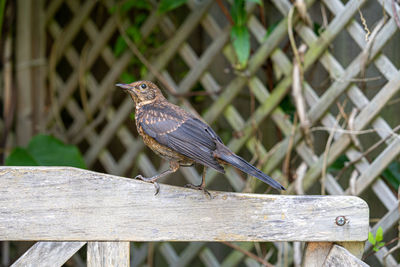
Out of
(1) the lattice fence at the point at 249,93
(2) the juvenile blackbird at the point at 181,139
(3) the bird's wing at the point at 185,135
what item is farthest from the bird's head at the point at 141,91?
(1) the lattice fence at the point at 249,93

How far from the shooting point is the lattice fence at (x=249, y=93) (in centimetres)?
179

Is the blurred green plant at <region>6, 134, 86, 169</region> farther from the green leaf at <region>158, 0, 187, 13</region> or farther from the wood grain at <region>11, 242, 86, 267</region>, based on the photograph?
the wood grain at <region>11, 242, 86, 267</region>

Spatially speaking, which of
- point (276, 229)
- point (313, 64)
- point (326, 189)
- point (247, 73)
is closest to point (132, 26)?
point (247, 73)

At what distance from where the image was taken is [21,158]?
214 cm

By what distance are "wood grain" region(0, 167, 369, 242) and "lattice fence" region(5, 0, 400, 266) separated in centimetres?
73

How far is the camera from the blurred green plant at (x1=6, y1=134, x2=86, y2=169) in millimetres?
2145

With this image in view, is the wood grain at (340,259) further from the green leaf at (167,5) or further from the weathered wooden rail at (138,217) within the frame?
the green leaf at (167,5)

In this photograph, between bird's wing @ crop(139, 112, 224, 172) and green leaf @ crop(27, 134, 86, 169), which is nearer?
bird's wing @ crop(139, 112, 224, 172)

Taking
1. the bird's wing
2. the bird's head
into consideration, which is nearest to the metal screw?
the bird's wing

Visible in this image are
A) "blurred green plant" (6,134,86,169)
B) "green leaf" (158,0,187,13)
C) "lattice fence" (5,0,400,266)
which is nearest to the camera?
"lattice fence" (5,0,400,266)

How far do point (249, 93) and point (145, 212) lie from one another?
3.86 ft

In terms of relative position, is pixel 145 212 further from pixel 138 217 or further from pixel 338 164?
pixel 338 164

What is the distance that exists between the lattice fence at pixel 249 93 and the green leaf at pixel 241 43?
104mm

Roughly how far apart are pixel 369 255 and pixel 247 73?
0.85 m
